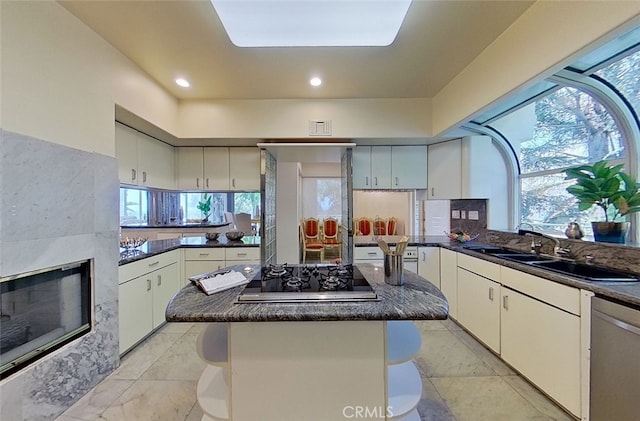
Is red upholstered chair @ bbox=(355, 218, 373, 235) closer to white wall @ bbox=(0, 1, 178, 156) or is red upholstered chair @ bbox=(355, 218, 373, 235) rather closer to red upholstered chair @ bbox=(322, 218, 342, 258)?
red upholstered chair @ bbox=(322, 218, 342, 258)

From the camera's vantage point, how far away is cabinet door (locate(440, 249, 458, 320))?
9.75ft

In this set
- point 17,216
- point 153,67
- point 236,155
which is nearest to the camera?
point 17,216

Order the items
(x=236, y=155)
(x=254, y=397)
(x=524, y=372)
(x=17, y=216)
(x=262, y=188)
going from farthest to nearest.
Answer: (x=236, y=155), (x=262, y=188), (x=524, y=372), (x=17, y=216), (x=254, y=397)

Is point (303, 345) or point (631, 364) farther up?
point (303, 345)

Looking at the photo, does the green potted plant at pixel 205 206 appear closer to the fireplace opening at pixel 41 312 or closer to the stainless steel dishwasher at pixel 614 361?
the fireplace opening at pixel 41 312

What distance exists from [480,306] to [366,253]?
52.8 inches

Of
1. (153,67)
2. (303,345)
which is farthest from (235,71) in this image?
(303,345)

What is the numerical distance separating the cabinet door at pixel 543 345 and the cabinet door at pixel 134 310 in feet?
10.3

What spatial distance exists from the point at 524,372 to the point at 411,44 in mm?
2639

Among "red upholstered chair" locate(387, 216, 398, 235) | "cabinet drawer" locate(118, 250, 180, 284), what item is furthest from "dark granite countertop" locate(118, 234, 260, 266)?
"red upholstered chair" locate(387, 216, 398, 235)

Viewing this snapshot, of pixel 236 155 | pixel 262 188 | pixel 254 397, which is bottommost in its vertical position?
pixel 254 397

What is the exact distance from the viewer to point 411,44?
224 cm

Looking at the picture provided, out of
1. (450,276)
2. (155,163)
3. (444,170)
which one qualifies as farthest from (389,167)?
(155,163)

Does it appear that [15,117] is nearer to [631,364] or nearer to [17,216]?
[17,216]
